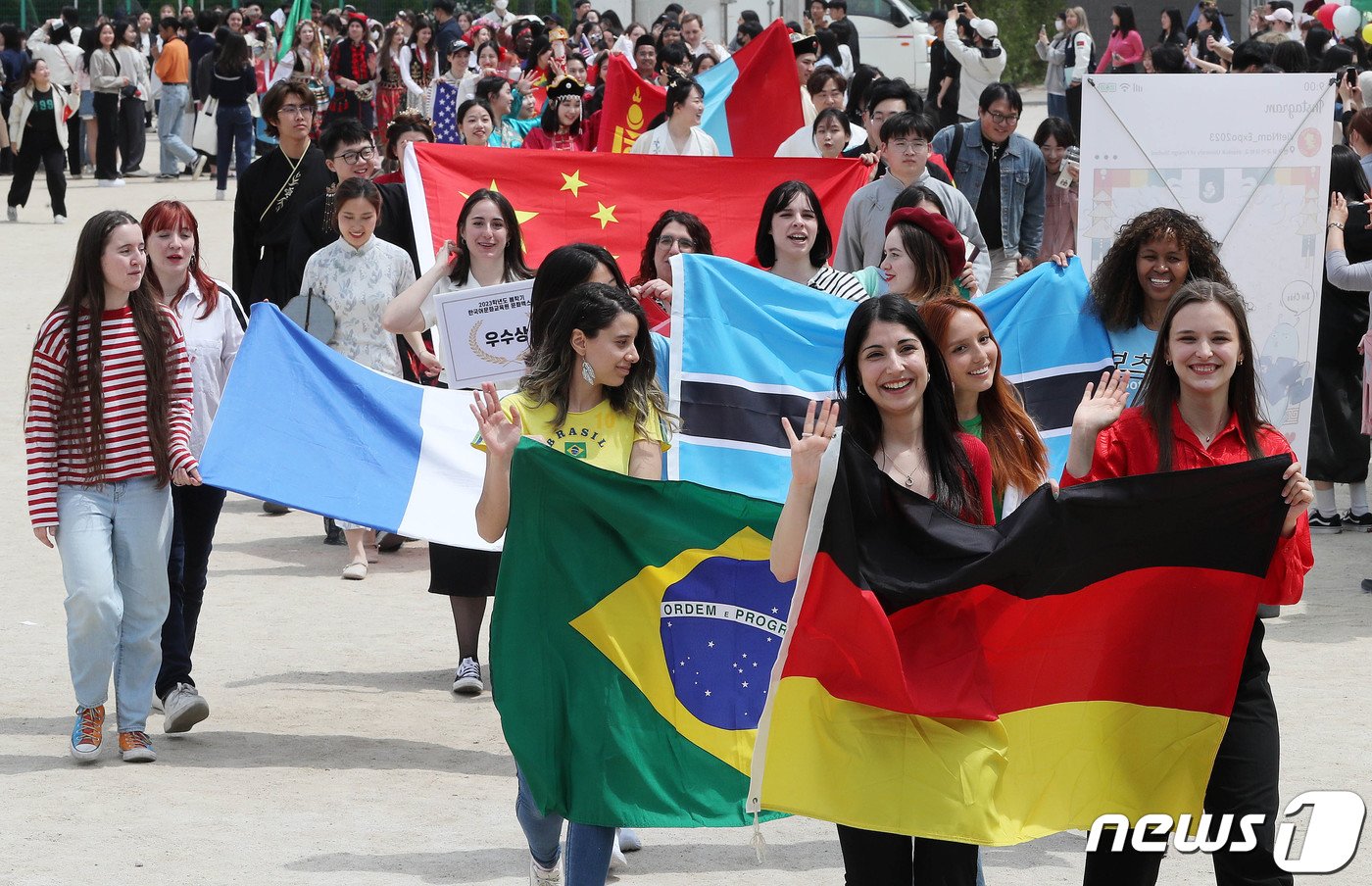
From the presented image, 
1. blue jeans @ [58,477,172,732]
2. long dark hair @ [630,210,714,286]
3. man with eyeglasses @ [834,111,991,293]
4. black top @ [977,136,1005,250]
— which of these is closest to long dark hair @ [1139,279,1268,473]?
long dark hair @ [630,210,714,286]

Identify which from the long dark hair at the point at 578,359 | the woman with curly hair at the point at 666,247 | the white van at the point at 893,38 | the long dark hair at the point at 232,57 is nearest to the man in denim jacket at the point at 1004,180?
the woman with curly hair at the point at 666,247

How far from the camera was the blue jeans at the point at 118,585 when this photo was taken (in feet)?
19.7

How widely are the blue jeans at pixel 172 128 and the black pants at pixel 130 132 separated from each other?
317 millimetres

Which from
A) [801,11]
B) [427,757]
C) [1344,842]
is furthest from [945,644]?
[801,11]

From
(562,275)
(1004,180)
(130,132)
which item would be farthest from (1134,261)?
(130,132)

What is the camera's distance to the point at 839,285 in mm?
7199

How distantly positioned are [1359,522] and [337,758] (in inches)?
241

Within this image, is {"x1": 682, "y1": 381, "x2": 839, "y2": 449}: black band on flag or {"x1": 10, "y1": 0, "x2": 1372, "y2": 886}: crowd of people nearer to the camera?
{"x1": 10, "y1": 0, "x2": 1372, "y2": 886}: crowd of people

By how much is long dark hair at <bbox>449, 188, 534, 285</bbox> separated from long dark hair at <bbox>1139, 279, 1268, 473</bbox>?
3.48 m

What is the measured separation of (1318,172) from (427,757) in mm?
4723

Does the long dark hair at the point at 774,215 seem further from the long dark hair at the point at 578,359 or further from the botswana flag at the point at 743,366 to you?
the long dark hair at the point at 578,359

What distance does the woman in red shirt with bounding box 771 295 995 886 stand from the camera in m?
3.93

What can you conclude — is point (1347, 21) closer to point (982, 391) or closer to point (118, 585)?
point (982, 391)

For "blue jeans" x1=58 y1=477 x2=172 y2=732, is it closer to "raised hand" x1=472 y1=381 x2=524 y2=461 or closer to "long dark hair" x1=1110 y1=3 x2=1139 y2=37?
"raised hand" x1=472 y1=381 x2=524 y2=461
